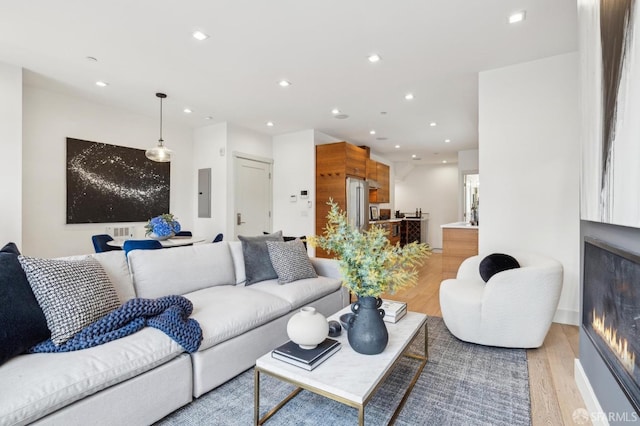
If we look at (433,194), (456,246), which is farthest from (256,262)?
(433,194)

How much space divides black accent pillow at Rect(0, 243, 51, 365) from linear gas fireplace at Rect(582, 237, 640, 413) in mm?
2527

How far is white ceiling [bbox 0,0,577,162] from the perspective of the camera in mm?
2451

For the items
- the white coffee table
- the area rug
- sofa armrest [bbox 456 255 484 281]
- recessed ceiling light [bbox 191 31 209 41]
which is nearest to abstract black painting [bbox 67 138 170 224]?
recessed ceiling light [bbox 191 31 209 41]

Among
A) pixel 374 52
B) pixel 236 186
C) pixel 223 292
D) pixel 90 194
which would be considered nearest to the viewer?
pixel 223 292

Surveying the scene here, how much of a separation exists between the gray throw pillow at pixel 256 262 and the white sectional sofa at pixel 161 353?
8 cm

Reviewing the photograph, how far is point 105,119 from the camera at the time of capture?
4.66 m

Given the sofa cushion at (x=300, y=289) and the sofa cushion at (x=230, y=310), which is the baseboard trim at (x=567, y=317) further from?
the sofa cushion at (x=230, y=310)

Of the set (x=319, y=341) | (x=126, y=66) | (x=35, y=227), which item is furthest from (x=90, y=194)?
(x=319, y=341)

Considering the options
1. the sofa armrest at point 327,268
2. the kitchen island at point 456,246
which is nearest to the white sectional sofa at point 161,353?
the sofa armrest at point 327,268

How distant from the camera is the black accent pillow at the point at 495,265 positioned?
110 inches

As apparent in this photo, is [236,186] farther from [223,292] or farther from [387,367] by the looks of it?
[387,367]

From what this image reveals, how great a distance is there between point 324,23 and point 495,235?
2.72 meters

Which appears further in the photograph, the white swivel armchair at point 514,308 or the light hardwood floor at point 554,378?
the white swivel armchair at point 514,308

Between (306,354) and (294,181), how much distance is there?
4858 mm
